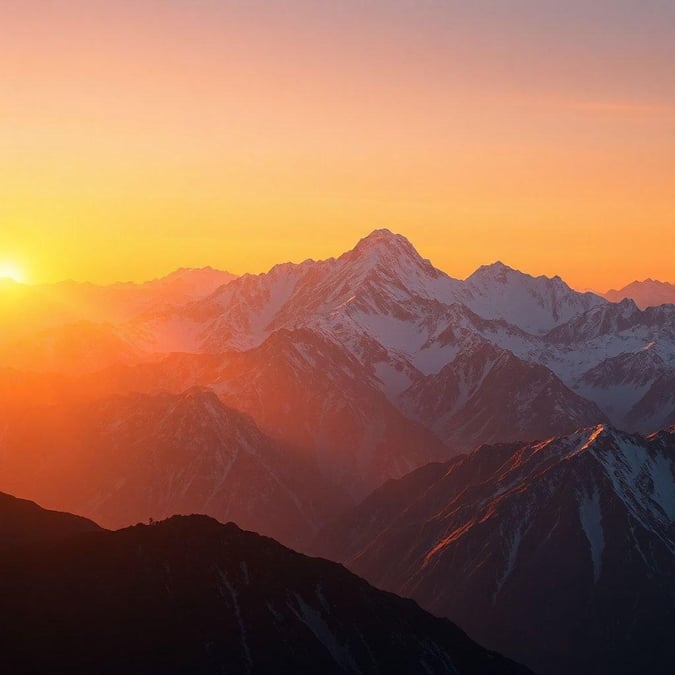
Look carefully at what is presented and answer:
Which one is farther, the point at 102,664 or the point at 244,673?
the point at 244,673

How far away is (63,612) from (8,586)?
10276 millimetres

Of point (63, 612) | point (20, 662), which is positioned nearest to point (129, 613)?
point (63, 612)

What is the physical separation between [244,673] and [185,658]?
10104 millimetres

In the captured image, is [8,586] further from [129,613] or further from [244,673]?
[244,673]

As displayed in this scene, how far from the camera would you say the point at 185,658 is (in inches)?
7657

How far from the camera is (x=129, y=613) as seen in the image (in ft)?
656

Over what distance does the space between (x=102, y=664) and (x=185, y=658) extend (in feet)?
45.1

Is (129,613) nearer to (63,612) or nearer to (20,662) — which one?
(63,612)

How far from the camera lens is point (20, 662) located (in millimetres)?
179750

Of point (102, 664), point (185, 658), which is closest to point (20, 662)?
point (102, 664)

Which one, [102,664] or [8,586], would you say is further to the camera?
[8,586]

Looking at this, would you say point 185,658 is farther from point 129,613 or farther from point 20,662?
point 20,662

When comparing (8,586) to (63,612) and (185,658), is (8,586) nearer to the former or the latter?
(63,612)

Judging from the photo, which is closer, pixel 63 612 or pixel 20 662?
pixel 20 662
